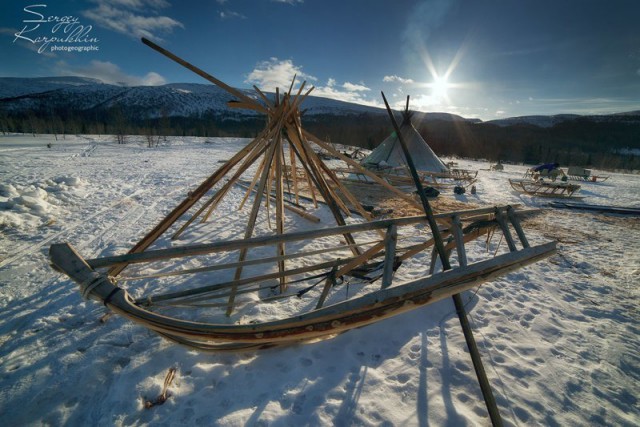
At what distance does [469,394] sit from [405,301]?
4.88 ft

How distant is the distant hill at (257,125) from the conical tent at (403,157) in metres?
10.7

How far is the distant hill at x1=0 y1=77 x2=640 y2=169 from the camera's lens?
38.3m

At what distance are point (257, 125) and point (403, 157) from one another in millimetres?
65800

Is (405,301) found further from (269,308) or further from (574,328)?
(574,328)

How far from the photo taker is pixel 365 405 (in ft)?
7.21

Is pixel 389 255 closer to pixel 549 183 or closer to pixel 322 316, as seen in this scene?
pixel 322 316

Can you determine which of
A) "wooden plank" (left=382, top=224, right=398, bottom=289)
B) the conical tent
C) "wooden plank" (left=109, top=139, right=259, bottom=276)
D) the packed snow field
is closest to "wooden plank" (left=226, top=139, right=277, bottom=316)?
"wooden plank" (left=109, top=139, right=259, bottom=276)

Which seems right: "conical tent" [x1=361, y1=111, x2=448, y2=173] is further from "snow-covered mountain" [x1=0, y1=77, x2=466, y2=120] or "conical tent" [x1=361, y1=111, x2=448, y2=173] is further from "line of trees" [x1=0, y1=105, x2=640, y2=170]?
"snow-covered mountain" [x1=0, y1=77, x2=466, y2=120]

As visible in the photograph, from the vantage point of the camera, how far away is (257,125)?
71.4 m

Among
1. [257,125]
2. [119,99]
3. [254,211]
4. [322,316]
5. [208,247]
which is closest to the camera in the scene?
[322,316]

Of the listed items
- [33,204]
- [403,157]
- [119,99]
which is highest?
[119,99]

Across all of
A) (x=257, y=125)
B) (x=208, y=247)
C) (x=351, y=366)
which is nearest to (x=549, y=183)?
(x=351, y=366)

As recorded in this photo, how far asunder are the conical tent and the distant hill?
10684 millimetres

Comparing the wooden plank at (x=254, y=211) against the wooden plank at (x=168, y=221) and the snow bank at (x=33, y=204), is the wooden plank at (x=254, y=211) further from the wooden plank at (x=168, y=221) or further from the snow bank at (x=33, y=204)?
the snow bank at (x=33, y=204)
